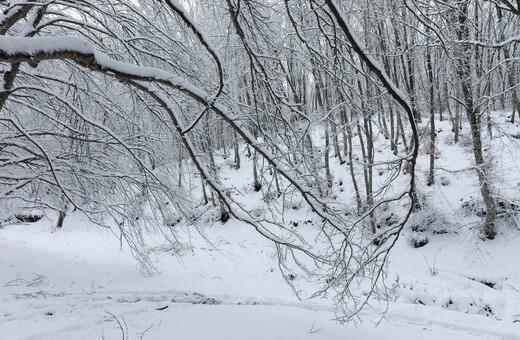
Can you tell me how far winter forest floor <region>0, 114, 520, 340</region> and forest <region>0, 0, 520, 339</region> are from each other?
0.64 metres

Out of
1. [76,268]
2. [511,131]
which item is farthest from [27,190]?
[511,131]

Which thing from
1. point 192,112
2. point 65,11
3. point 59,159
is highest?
point 65,11

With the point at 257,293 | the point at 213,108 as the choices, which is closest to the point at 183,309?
the point at 257,293

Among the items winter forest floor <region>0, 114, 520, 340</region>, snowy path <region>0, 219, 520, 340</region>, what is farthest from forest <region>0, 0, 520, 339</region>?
snowy path <region>0, 219, 520, 340</region>

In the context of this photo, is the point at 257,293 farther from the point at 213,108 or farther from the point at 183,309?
the point at 213,108

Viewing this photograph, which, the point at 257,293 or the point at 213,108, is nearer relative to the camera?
the point at 213,108

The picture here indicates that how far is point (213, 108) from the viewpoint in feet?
7.32

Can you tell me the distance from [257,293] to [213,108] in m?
6.13

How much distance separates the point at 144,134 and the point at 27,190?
367cm

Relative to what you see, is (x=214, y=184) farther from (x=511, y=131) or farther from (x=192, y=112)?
(x=511, y=131)

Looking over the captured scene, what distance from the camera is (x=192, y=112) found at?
14.8 feet

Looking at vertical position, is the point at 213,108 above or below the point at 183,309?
above

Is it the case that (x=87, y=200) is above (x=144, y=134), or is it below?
below

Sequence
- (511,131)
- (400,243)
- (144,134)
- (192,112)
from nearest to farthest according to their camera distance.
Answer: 1. (192,112)
2. (144,134)
3. (400,243)
4. (511,131)
